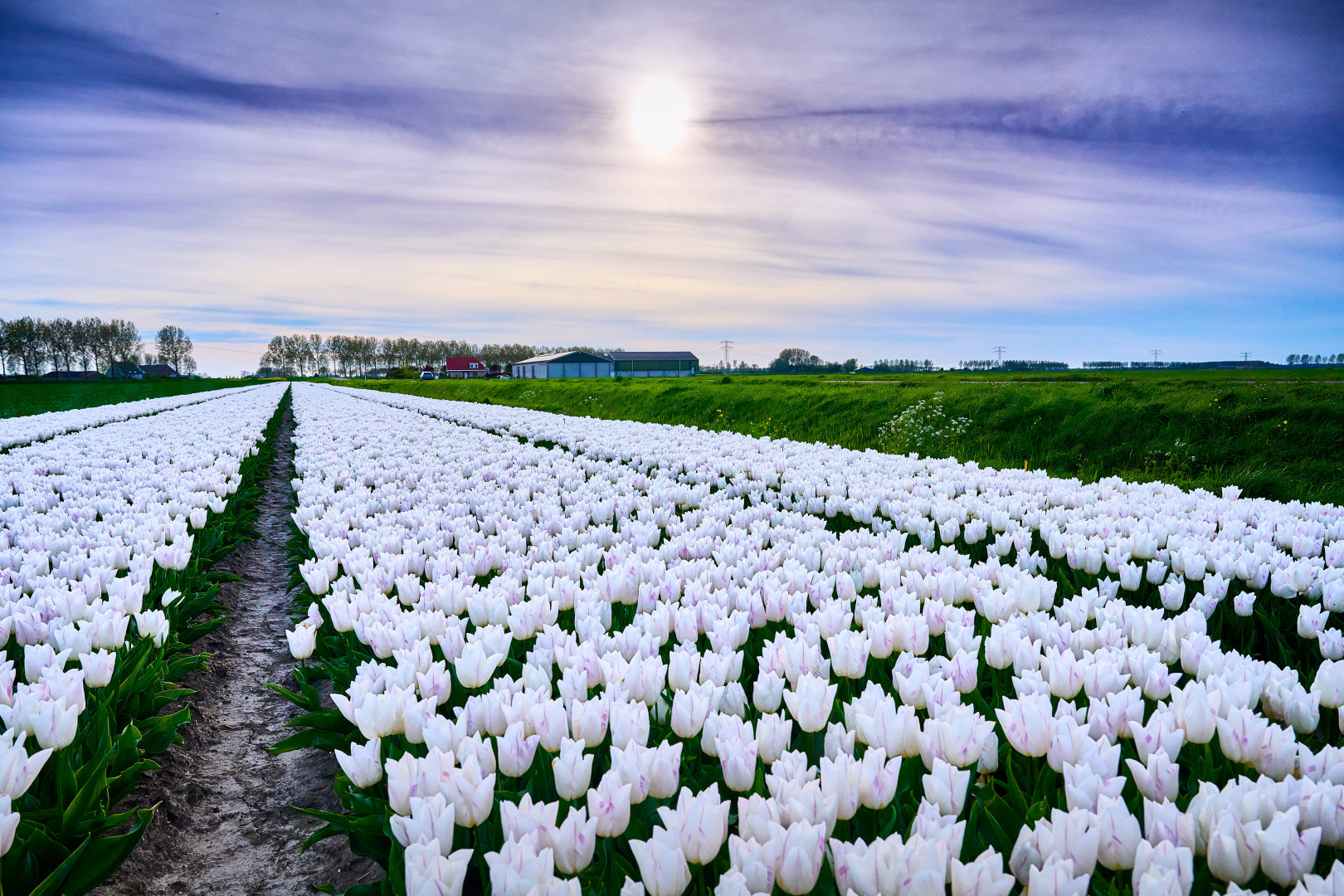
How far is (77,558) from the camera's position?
4.50 meters

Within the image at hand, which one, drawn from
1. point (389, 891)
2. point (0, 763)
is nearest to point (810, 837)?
point (389, 891)

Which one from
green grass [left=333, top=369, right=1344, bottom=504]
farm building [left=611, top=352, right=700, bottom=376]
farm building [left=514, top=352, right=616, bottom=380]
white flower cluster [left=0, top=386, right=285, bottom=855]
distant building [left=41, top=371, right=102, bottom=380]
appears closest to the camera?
white flower cluster [left=0, top=386, right=285, bottom=855]

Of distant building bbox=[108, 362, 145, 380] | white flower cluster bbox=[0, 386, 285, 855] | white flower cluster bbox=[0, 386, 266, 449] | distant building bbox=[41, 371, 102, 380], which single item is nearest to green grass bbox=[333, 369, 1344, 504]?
white flower cluster bbox=[0, 386, 285, 855]

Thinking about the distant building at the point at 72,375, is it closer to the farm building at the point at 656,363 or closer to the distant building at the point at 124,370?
the distant building at the point at 124,370

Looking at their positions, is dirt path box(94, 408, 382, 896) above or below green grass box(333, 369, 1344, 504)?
below

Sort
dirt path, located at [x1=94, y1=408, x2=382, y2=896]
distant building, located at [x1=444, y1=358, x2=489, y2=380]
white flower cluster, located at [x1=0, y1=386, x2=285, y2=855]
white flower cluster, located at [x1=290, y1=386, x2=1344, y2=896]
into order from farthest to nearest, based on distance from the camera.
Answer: distant building, located at [x1=444, y1=358, x2=489, y2=380], dirt path, located at [x1=94, y1=408, x2=382, y2=896], white flower cluster, located at [x1=0, y1=386, x2=285, y2=855], white flower cluster, located at [x1=290, y1=386, x2=1344, y2=896]

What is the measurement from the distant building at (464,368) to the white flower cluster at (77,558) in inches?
5299

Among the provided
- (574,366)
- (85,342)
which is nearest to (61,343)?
(85,342)

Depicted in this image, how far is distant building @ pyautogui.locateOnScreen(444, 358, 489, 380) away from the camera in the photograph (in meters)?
142

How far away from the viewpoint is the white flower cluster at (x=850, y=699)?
67.5 inches

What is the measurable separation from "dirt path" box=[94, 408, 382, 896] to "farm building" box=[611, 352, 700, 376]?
10416 centimetres

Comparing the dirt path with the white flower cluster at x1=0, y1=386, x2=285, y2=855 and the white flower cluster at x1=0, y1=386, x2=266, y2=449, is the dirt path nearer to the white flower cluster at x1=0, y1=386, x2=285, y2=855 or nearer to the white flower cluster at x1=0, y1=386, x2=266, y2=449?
the white flower cluster at x1=0, y1=386, x2=285, y2=855

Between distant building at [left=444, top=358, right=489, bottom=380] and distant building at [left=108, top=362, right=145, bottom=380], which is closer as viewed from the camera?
distant building at [left=108, top=362, right=145, bottom=380]

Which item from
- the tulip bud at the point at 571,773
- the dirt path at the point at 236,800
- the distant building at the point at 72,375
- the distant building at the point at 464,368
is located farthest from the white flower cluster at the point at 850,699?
the distant building at the point at 464,368
